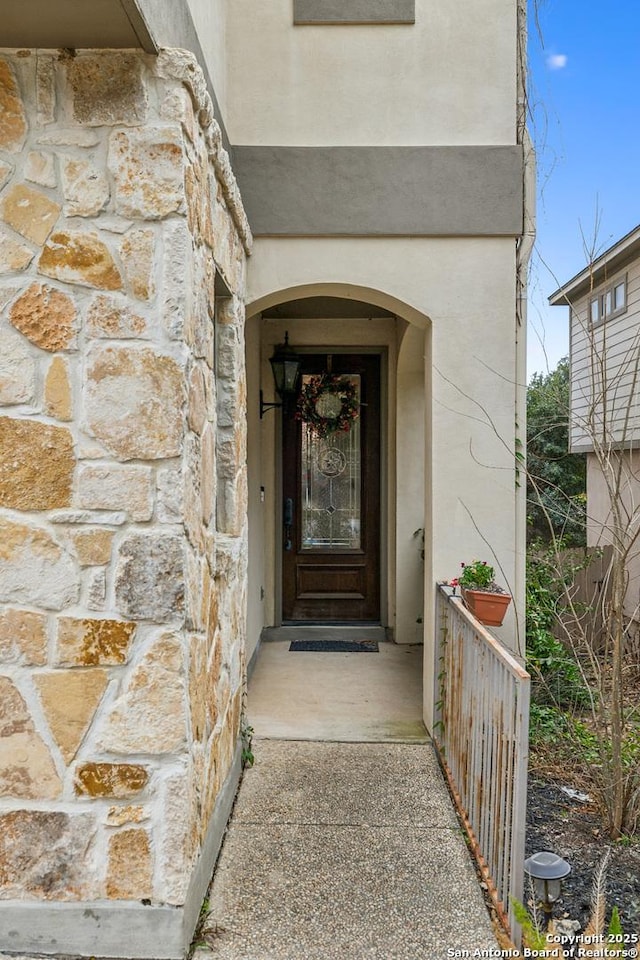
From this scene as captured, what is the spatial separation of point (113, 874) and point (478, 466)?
250 cm

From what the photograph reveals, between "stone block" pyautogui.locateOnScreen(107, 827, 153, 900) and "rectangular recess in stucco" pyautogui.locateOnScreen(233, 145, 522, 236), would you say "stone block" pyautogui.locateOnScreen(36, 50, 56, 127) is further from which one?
"stone block" pyautogui.locateOnScreen(107, 827, 153, 900)

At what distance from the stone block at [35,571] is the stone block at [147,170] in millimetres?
970

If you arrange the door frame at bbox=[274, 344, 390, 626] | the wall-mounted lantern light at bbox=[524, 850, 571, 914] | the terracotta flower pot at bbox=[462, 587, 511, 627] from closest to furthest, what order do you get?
the wall-mounted lantern light at bbox=[524, 850, 571, 914] < the terracotta flower pot at bbox=[462, 587, 511, 627] < the door frame at bbox=[274, 344, 390, 626]

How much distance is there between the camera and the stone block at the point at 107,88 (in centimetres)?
192

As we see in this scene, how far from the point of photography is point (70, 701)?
1.96 metres

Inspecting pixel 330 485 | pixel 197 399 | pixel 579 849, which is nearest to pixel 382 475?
pixel 330 485

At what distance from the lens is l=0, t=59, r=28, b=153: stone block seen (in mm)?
1937

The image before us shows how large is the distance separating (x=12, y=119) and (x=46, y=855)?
6.92 feet

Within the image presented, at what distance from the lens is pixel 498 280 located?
11.8ft

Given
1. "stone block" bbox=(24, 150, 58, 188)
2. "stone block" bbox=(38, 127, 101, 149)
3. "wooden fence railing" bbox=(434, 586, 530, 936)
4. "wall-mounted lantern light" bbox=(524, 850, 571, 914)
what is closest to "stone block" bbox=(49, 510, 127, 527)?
"stone block" bbox=(24, 150, 58, 188)

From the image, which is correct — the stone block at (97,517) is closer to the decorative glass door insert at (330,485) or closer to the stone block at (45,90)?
the stone block at (45,90)

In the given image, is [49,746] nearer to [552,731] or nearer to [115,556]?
[115,556]

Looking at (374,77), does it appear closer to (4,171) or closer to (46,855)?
(4,171)

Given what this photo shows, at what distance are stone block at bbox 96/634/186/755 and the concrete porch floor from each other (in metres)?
1.77
